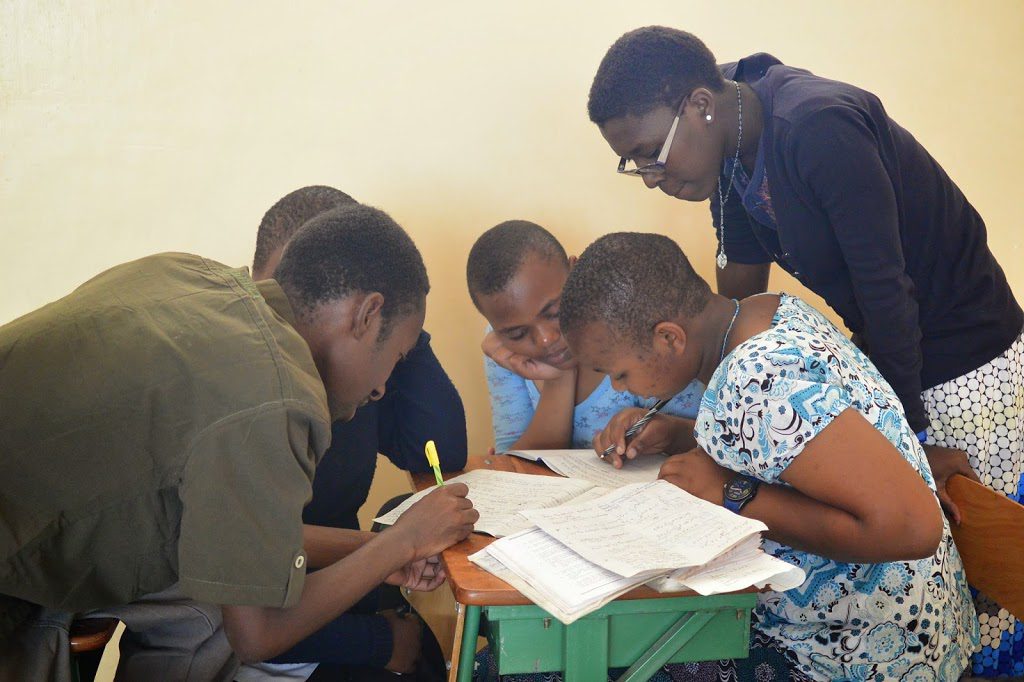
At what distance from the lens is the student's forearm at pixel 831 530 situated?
1.21m

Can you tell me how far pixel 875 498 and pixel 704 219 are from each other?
5.51 ft

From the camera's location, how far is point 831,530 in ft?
4.09

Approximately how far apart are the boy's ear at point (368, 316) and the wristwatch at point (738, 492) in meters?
0.61

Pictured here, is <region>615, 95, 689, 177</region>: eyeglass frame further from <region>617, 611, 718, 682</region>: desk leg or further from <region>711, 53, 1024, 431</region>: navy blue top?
<region>617, 611, 718, 682</region>: desk leg

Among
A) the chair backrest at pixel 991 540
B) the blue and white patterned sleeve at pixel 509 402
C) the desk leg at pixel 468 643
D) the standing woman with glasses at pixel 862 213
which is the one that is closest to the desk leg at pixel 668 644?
the desk leg at pixel 468 643

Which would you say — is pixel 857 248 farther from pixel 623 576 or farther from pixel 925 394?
pixel 623 576

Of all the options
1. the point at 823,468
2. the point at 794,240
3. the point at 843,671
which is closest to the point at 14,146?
the point at 794,240

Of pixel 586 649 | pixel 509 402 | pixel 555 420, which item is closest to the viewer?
pixel 586 649

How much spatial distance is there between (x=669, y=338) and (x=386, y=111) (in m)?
1.27

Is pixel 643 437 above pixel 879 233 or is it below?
below

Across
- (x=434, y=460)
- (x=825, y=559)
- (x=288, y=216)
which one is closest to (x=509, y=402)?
(x=434, y=460)

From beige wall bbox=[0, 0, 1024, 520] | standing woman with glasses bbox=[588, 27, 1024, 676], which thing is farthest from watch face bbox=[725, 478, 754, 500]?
beige wall bbox=[0, 0, 1024, 520]

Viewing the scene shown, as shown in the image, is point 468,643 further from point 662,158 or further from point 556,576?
point 662,158

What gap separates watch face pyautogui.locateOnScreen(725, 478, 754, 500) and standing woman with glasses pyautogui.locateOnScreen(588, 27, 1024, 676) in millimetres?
444
